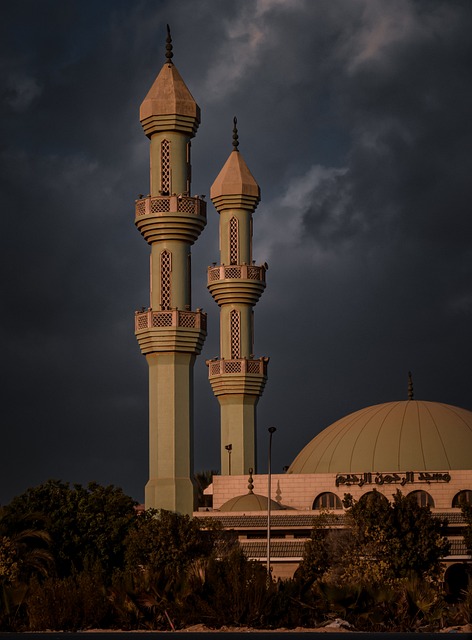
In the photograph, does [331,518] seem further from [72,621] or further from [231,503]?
[72,621]

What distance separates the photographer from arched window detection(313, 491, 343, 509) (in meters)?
66.8

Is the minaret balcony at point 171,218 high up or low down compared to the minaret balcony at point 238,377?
up

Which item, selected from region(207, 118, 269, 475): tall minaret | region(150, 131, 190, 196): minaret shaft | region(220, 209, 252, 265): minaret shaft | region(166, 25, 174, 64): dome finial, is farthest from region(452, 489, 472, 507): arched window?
region(166, 25, 174, 64): dome finial

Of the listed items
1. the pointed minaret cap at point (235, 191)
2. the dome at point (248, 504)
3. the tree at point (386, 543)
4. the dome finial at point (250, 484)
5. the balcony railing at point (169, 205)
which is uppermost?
the pointed minaret cap at point (235, 191)

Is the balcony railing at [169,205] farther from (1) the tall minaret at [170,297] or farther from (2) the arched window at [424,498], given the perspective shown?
(2) the arched window at [424,498]

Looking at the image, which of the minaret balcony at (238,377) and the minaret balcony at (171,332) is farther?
the minaret balcony at (238,377)

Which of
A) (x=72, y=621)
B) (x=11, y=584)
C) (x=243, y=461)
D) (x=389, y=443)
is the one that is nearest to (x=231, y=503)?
(x=243, y=461)

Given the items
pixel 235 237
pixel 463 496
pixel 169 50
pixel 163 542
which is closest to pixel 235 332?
pixel 235 237

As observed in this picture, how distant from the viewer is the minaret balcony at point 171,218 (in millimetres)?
60969

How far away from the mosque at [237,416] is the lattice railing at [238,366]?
1.9 inches

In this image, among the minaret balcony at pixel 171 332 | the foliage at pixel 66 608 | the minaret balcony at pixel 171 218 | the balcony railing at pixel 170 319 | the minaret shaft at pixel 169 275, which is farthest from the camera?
the minaret shaft at pixel 169 275

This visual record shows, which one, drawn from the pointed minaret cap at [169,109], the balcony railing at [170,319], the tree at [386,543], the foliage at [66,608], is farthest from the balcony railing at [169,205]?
the foliage at [66,608]

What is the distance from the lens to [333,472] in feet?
227

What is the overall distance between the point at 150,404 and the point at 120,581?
61.2 feet
